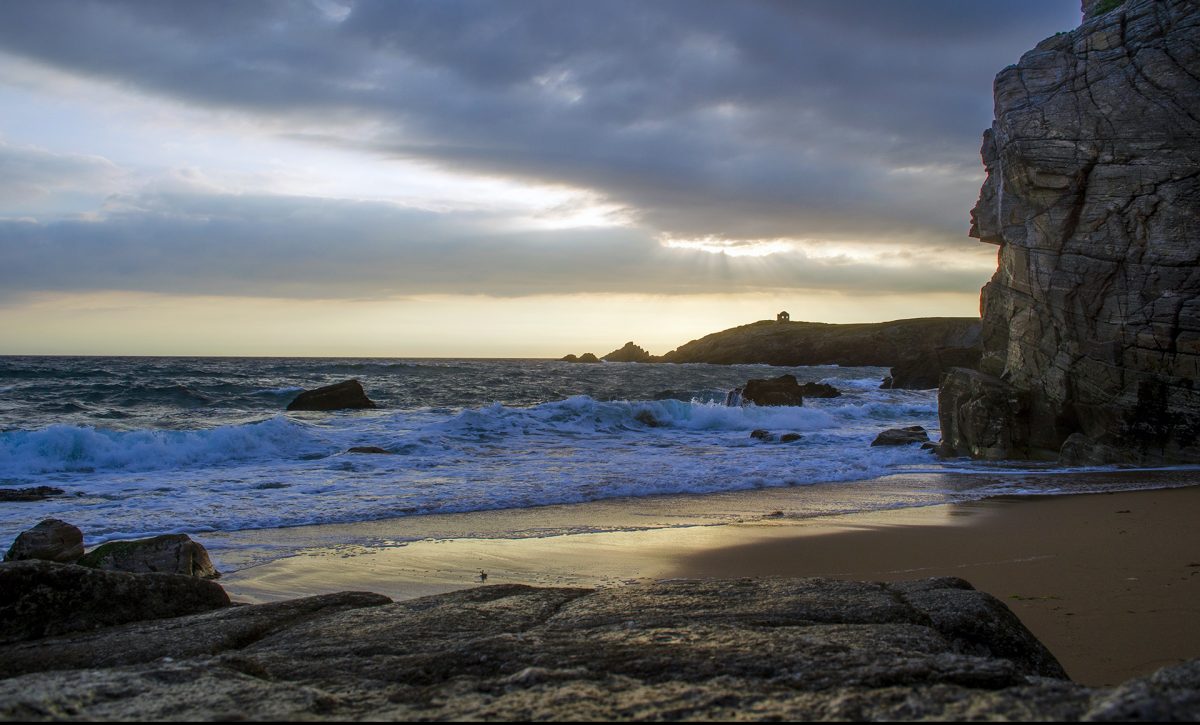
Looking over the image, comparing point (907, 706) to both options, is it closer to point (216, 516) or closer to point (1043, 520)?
point (1043, 520)

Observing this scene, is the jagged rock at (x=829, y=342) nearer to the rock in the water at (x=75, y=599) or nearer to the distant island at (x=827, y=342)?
the distant island at (x=827, y=342)

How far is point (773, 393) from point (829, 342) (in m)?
58.7

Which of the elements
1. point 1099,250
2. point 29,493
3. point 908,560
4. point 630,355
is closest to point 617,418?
point 1099,250

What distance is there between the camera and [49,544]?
779 cm

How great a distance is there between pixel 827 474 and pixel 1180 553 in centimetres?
798

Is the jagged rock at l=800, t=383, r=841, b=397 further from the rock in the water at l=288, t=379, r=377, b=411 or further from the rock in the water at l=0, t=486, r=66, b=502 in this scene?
the rock in the water at l=0, t=486, r=66, b=502

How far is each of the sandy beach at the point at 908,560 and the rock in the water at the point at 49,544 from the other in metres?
1.66

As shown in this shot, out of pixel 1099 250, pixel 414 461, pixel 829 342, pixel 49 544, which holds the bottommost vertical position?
pixel 414 461

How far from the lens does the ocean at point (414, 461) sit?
1193cm

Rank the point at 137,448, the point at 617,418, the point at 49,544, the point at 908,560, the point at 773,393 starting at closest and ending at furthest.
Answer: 1. the point at 49,544
2. the point at 908,560
3. the point at 137,448
4. the point at 617,418
5. the point at 773,393

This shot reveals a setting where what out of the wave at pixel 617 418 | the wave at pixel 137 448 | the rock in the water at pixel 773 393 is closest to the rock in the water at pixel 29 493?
the wave at pixel 137 448

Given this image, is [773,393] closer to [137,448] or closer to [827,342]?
[137,448]

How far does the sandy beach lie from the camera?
5492 millimetres

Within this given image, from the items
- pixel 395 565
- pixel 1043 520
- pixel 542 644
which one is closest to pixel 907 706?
pixel 542 644
